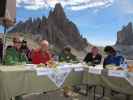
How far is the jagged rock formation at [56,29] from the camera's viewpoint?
689cm

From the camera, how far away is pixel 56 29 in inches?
278

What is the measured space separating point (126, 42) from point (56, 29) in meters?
1.85

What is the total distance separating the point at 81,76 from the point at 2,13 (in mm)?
1418

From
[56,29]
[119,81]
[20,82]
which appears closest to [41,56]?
[20,82]

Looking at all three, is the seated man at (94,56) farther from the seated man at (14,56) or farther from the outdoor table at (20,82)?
the outdoor table at (20,82)

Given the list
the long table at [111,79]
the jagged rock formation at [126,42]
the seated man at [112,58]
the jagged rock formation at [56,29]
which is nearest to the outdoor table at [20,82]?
the long table at [111,79]

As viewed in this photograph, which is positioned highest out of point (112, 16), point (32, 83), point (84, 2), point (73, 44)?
point (84, 2)

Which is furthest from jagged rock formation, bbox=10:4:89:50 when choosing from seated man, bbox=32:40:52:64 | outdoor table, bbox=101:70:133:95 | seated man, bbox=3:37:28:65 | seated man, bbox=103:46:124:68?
outdoor table, bbox=101:70:133:95

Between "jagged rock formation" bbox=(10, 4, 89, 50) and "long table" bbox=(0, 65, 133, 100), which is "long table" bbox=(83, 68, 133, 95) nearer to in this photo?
"long table" bbox=(0, 65, 133, 100)

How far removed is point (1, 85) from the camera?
115 inches

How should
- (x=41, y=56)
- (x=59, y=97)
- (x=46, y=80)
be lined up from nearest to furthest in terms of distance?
(x=46, y=80), (x=41, y=56), (x=59, y=97)

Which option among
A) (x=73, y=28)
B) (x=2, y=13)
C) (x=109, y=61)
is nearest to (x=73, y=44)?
(x=73, y=28)

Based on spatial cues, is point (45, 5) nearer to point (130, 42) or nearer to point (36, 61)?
point (130, 42)

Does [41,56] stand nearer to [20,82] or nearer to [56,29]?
[20,82]
